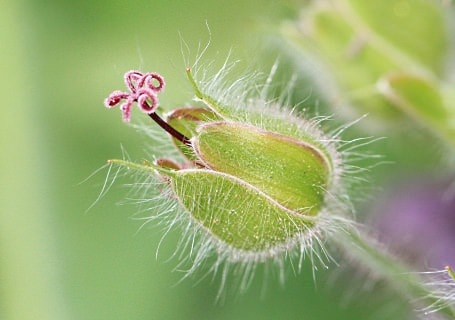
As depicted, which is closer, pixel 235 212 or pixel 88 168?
pixel 235 212

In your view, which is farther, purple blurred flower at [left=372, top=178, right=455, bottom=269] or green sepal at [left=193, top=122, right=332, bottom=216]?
purple blurred flower at [left=372, top=178, right=455, bottom=269]

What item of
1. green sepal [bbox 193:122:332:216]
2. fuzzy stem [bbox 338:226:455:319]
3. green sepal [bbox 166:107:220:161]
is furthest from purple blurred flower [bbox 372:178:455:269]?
green sepal [bbox 166:107:220:161]

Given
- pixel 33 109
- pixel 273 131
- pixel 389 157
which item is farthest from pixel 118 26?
pixel 273 131

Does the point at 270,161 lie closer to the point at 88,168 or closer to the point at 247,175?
the point at 247,175

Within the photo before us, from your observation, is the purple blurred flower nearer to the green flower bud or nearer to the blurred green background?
the blurred green background

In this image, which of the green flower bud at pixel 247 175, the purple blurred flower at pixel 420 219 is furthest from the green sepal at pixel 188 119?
the purple blurred flower at pixel 420 219

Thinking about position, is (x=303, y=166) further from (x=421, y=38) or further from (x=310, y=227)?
(x=421, y=38)

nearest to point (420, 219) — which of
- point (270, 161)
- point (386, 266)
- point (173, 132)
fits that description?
point (386, 266)
